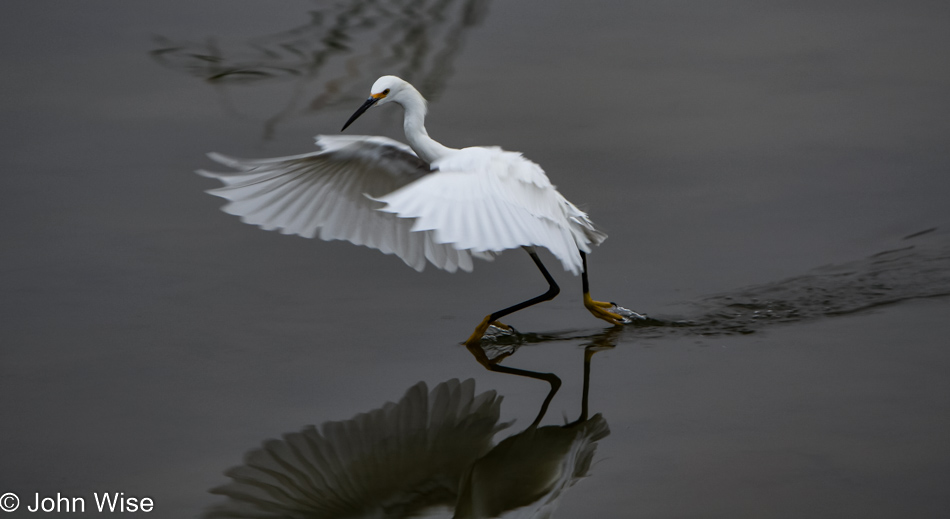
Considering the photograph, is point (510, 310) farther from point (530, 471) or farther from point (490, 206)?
point (530, 471)

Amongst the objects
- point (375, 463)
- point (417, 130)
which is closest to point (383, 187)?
point (417, 130)

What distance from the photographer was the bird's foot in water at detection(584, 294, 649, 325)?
448 centimetres

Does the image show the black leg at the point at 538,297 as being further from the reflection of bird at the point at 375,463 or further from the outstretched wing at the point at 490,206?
the reflection of bird at the point at 375,463

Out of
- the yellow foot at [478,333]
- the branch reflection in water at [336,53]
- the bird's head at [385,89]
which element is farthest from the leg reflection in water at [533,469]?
the branch reflection in water at [336,53]

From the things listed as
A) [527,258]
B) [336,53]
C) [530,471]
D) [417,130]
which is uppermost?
[336,53]

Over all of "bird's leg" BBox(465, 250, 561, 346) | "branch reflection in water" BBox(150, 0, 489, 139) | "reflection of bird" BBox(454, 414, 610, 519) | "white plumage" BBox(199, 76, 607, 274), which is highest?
"branch reflection in water" BBox(150, 0, 489, 139)

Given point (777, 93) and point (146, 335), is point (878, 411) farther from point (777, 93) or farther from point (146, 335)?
point (777, 93)

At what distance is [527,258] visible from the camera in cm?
515

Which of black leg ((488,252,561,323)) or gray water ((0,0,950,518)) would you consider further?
black leg ((488,252,561,323))

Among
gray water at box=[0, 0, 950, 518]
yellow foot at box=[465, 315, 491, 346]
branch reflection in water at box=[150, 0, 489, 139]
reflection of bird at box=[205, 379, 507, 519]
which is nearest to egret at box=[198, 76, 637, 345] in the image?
yellow foot at box=[465, 315, 491, 346]

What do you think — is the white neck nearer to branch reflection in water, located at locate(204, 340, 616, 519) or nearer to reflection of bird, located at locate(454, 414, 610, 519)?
branch reflection in water, located at locate(204, 340, 616, 519)

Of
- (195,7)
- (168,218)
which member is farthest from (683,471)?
(195,7)

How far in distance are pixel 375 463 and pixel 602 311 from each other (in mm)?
1470

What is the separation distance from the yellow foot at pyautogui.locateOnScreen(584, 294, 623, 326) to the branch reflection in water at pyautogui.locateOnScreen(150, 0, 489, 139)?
2.49 metres
